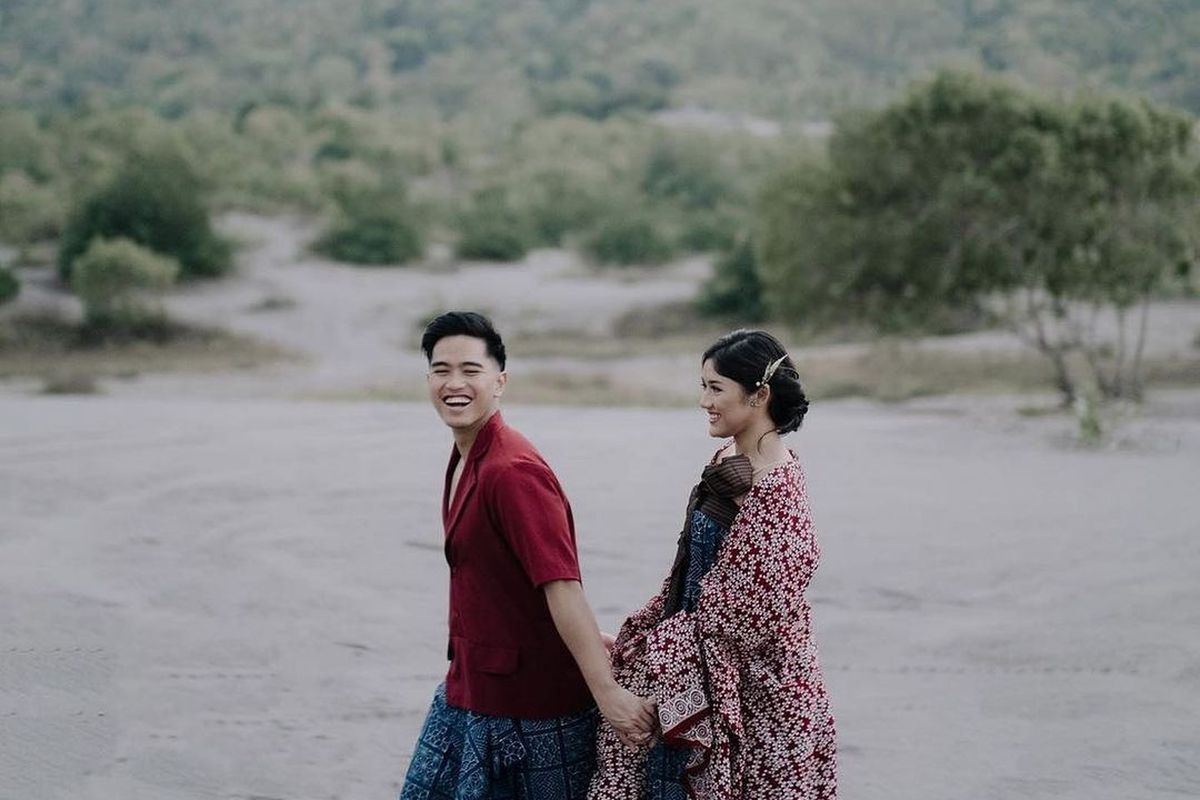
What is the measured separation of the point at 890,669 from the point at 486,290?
23.9 metres

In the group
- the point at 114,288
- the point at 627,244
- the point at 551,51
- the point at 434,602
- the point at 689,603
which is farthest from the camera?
→ the point at 551,51

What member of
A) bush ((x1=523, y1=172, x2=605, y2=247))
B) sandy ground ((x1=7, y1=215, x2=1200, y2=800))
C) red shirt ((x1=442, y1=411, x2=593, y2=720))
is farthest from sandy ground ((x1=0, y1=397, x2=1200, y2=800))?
bush ((x1=523, y1=172, x2=605, y2=247))

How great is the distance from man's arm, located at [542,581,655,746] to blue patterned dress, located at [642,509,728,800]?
81 millimetres

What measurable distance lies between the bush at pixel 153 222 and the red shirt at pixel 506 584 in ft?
89.2

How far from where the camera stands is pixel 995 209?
18.2 metres

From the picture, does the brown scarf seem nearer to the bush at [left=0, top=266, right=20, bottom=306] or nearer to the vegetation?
the vegetation

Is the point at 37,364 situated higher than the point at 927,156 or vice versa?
the point at 927,156

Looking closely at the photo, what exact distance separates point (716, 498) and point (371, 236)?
29.6m

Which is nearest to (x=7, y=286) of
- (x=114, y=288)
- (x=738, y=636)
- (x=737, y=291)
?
(x=114, y=288)

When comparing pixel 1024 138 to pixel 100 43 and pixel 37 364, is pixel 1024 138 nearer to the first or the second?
pixel 37 364

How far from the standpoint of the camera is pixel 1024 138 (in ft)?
57.6

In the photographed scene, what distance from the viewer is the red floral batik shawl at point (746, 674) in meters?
3.02

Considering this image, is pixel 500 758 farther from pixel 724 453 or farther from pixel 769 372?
pixel 769 372

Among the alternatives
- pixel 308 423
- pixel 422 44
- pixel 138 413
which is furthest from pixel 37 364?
pixel 422 44
